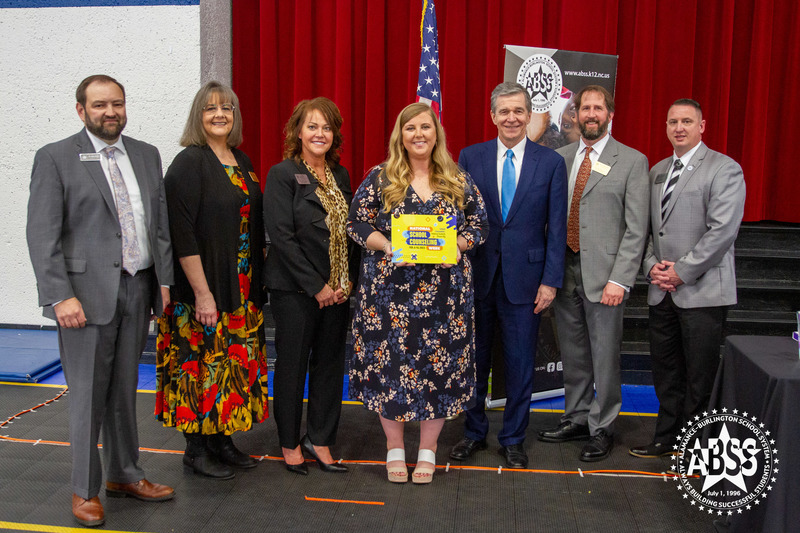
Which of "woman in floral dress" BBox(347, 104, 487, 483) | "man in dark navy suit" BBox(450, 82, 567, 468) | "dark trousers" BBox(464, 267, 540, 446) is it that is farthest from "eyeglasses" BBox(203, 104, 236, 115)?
"dark trousers" BBox(464, 267, 540, 446)

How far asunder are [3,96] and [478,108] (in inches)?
152

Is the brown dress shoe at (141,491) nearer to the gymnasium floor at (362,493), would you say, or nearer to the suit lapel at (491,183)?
the gymnasium floor at (362,493)

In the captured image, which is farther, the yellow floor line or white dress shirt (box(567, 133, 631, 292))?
white dress shirt (box(567, 133, 631, 292))

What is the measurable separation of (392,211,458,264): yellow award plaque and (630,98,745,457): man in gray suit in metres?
1.10

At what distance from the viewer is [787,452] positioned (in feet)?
6.73

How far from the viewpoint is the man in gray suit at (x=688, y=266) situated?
9.83 ft

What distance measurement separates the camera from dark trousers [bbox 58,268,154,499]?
2533 mm

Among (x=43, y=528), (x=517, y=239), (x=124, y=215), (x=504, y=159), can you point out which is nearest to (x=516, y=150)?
(x=504, y=159)

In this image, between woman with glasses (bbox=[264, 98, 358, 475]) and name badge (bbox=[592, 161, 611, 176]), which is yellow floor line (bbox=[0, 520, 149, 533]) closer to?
woman with glasses (bbox=[264, 98, 358, 475])

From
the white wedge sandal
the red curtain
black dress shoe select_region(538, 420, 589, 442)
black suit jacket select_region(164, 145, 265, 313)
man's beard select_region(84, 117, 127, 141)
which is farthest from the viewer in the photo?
the red curtain

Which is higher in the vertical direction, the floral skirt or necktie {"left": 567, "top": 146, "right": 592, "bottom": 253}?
necktie {"left": 567, "top": 146, "right": 592, "bottom": 253}

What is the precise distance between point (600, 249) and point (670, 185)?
45 cm

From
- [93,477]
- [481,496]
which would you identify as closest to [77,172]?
[93,477]

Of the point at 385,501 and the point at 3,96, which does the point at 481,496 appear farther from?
the point at 3,96
